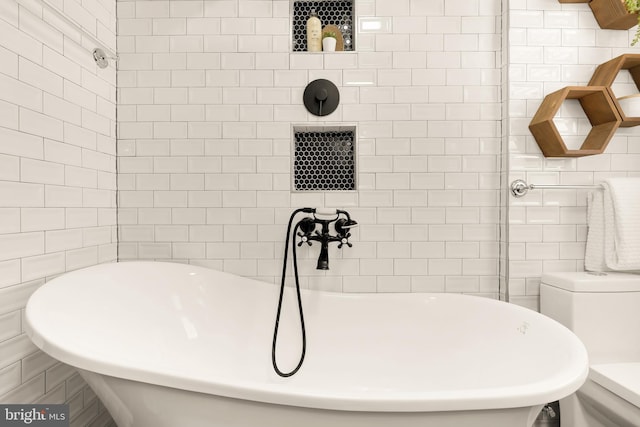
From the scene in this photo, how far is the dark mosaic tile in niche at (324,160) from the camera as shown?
191 cm

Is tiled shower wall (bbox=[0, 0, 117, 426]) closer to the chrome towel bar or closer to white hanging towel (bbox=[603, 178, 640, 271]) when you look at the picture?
the chrome towel bar

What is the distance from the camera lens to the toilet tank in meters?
1.56

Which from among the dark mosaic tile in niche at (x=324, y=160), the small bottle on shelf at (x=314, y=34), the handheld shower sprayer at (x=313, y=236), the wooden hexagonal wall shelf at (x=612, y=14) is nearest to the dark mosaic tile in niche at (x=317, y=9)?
the small bottle on shelf at (x=314, y=34)

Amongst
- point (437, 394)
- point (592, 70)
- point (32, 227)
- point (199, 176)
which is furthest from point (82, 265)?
point (592, 70)

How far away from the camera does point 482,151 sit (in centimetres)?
183

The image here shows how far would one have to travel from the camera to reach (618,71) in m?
1.72

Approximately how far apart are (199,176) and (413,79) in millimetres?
1191

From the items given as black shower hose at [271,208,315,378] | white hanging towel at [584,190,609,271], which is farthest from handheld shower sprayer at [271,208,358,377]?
white hanging towel at [584,190,609,271]

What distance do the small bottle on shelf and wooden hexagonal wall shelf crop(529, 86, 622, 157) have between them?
114cm

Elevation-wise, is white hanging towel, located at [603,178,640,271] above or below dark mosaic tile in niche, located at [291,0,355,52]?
below

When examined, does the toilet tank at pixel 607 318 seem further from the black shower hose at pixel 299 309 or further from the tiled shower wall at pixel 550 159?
the black shower hose at pixel 299 309

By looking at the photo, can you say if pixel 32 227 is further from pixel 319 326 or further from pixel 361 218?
pixel 361 218

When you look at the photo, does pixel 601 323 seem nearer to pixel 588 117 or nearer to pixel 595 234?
pixel 595 234

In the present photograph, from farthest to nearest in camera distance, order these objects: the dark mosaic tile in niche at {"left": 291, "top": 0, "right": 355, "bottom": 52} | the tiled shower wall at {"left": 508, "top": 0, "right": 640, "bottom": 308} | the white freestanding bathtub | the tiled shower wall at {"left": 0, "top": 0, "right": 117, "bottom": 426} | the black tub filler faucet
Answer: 1. the dark mosaic tile in niche at {"left": 291, "top": 0, "right": 355, "bottom": 52}
2. the tiled shower wall at {"left": 508, "top": 0, "right": 640, "bottom": 308}
3. the black tub filler faucet
4. the tiled shower wall at {"left": 0, "top": 0, "right": 117, "bottom": 426}
5. the white freestanding bathtub
